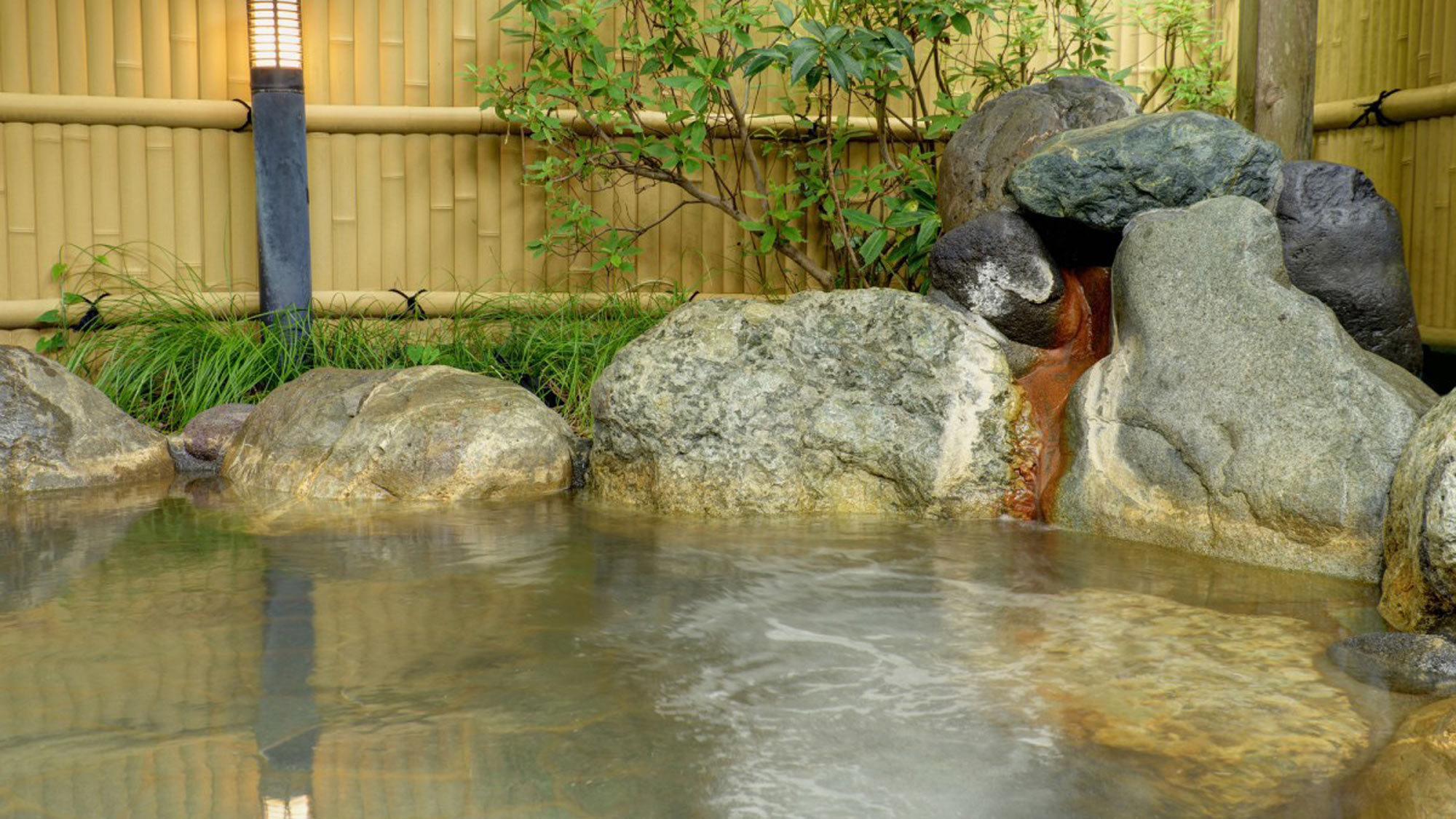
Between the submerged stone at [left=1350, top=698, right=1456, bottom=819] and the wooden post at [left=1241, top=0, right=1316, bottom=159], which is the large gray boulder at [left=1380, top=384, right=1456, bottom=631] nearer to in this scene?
the submerged stone at [left=1350, top=698, right=1456, bottom=819]

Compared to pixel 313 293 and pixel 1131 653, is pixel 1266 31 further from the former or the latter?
pixel 313 293

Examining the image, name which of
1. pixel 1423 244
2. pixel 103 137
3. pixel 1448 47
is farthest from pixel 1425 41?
pixel 103 137

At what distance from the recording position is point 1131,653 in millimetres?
2738

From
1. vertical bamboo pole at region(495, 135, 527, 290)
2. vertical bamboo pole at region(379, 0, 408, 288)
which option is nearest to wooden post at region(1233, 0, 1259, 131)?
vertical bamboo pole at region(495, 135, 527, 290)

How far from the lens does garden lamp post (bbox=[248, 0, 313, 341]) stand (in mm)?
5527

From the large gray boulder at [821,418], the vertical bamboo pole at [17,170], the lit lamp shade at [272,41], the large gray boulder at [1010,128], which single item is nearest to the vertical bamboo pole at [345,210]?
the lit lamp shade at [272,41]

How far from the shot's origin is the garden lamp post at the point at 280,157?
18.1ft

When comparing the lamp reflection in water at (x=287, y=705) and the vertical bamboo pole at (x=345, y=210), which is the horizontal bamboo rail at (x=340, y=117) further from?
the lamp reflection in water at (x=287, y=705)

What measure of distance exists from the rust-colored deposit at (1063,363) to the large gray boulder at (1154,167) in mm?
303

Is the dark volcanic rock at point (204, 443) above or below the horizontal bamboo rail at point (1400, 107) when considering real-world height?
below

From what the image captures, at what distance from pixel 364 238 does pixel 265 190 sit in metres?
0.57

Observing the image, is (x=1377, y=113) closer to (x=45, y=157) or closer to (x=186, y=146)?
(x=186, y=146)

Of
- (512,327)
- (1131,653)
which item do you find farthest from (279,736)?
(512,327)

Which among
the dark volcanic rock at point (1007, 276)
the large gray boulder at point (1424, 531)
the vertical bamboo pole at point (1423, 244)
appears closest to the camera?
the large gray boulder at point (1424, 531)
